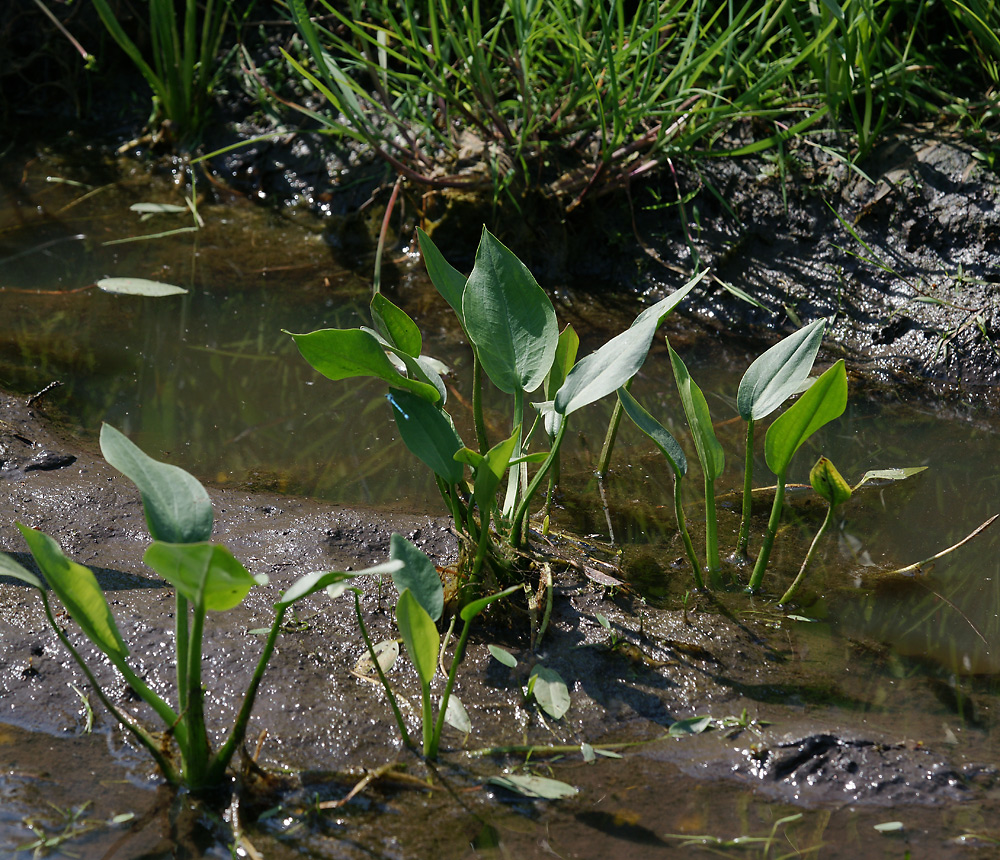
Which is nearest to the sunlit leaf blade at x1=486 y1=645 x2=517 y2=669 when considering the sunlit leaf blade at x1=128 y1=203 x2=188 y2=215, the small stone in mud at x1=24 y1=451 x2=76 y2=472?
the small stone in mud at x1=24 y1=451 x2=76 y2=472

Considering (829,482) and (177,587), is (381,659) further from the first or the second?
(829,482)

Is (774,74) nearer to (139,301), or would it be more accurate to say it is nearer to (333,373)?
(333,373)

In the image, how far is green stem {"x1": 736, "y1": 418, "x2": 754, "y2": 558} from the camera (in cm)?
160

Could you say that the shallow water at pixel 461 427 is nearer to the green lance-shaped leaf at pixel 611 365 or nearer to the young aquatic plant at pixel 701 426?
the young aquatic plant at pixel 701 426

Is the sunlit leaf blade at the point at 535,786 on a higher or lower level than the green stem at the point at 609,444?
lower

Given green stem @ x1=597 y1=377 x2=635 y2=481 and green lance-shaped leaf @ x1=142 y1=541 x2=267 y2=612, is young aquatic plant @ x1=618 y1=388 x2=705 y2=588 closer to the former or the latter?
green stem @ x1=597 y1=377 x2=635 y2=481

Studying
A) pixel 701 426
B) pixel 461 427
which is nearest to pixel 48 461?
pixel 461 427

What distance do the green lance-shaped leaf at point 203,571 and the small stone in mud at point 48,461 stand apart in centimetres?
112

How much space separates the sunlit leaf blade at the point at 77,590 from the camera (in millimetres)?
1052

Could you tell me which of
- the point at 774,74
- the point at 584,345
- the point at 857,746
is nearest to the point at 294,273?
the point at 584,345

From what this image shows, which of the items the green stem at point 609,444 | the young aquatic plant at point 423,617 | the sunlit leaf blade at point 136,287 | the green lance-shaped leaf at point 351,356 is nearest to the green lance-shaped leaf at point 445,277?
the green lance-shaped leaf at point 351,356

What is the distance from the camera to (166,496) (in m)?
1.09

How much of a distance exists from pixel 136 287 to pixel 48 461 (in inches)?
39.7

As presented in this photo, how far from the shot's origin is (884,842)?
118 centimetres
